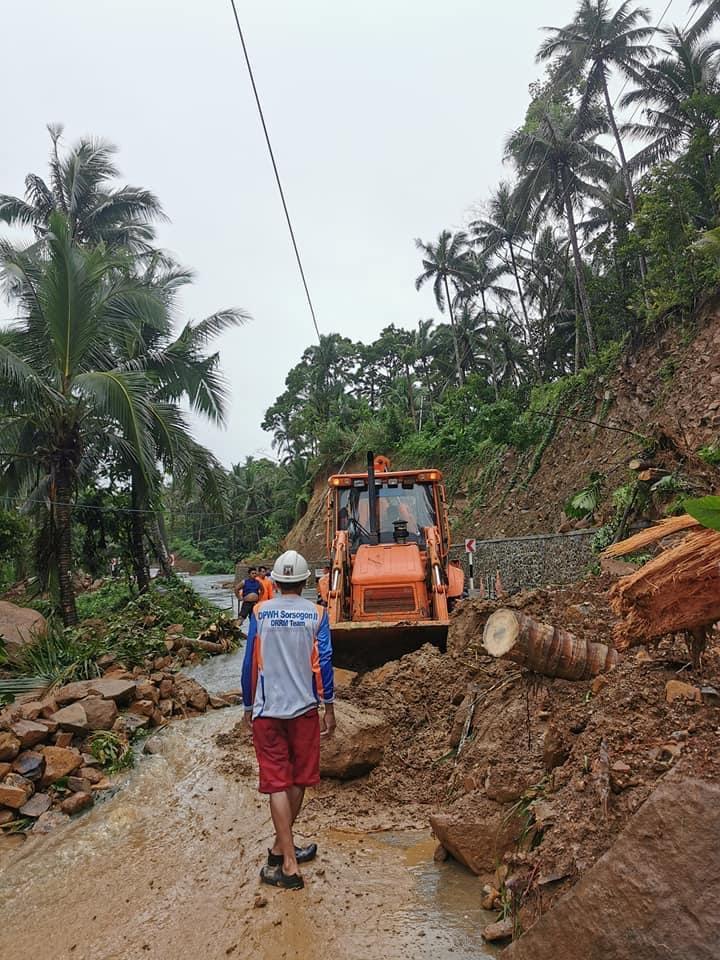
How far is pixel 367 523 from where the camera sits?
28.7 feet

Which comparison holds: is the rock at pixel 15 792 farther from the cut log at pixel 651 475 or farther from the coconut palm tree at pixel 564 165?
the coconut palm tree at pixel 564 165

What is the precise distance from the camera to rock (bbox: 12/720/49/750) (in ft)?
17.6

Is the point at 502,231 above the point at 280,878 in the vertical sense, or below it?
above

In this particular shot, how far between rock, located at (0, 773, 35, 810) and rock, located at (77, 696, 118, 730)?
111 cm

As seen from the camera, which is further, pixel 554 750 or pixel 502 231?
pixel 502 231

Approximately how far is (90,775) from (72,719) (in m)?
0.75

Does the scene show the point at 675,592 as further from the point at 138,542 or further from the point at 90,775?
the point at 138,542

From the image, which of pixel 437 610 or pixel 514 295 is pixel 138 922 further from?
pixel 514 295

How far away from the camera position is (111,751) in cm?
583

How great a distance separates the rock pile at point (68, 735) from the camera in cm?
486

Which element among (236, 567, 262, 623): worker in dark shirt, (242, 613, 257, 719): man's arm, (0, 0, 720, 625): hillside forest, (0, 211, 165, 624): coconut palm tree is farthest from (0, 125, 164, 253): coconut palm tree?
(242, 613, 257, 719): man's arm

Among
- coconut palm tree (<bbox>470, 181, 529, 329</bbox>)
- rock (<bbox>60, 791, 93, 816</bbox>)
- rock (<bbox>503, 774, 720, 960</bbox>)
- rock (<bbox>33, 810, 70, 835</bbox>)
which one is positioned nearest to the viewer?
rock (<bbox>503, 774, 720, 960</bbox>)

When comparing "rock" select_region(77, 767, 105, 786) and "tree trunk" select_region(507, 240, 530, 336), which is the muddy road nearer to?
"rock" select_region(77, 767, 105, 786)

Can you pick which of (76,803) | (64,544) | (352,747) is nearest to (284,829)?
(352,747)
